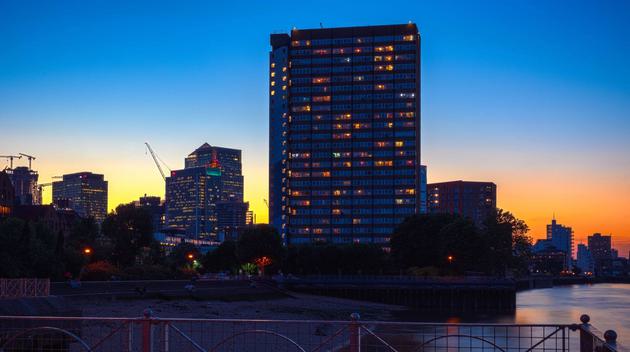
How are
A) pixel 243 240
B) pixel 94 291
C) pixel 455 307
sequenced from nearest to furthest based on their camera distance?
pixel 94 291, pixel 455 307, pixel 243 240

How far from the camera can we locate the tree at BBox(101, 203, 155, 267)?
353ft

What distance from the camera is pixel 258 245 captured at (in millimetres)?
130125

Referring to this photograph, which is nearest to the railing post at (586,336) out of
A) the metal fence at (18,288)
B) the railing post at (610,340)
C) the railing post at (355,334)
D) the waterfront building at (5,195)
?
the railing post at (610,340)

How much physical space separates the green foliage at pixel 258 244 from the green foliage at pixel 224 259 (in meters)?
27.4

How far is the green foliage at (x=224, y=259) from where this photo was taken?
161m

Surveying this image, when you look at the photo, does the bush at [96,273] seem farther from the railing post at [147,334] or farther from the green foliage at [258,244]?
the railing post at [147,334]

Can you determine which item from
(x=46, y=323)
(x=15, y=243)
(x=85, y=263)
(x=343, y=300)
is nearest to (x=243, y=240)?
(x=343, y=300)

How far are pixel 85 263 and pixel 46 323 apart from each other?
61643mm

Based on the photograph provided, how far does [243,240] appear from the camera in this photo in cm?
13212

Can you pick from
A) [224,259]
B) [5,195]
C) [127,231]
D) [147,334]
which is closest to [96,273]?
[127,231]

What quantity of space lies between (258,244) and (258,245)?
7.1 inches

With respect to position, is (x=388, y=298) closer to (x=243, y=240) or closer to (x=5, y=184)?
(x=243, y=240)

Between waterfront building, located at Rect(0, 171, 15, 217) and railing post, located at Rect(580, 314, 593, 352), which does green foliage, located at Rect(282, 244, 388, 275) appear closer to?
waterfront building, located at Rect(0, 171, 15, 217)

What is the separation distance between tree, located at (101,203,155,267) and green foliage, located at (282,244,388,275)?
4731cm
